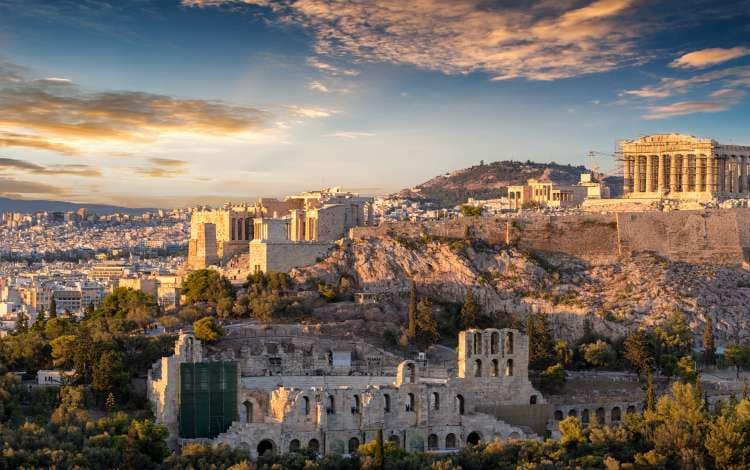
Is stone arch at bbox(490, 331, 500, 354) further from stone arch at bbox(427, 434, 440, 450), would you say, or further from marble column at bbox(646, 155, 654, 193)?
marble column at bbox(646, 155, 654, 193)

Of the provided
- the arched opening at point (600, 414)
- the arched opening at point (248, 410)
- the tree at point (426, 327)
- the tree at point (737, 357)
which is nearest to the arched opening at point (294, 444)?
the arched opening at point (248, 410)

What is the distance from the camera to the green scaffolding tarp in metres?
32.0

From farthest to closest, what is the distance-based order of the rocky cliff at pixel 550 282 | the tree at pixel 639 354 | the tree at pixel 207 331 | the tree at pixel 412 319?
the rocky cliff at pixel 550 282 < the tree at pixel 412 319 < the tree at pixel 639 354 < the tree at pixel 207 331

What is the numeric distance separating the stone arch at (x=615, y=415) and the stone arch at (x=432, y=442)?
8039 mm

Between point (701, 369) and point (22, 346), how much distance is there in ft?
88.4

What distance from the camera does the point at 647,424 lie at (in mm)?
Answer: 31953

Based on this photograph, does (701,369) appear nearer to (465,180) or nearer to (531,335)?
(531,335)

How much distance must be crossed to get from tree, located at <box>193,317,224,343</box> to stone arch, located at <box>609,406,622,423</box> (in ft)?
48.8

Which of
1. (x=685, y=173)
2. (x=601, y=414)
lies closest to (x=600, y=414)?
(x=601, y=414)

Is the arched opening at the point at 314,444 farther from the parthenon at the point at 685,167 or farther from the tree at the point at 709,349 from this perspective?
the parthenon at the point at 685,167

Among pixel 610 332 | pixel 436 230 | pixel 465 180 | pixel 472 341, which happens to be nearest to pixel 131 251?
pixel 465 180

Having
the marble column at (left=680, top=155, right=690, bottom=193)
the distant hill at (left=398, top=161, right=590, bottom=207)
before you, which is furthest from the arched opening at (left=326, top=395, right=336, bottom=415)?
the distant hill at (left=398, top=161, right=590, bottom=207)

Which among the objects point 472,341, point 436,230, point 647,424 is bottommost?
point 647,424

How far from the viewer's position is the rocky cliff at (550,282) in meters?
47.5
